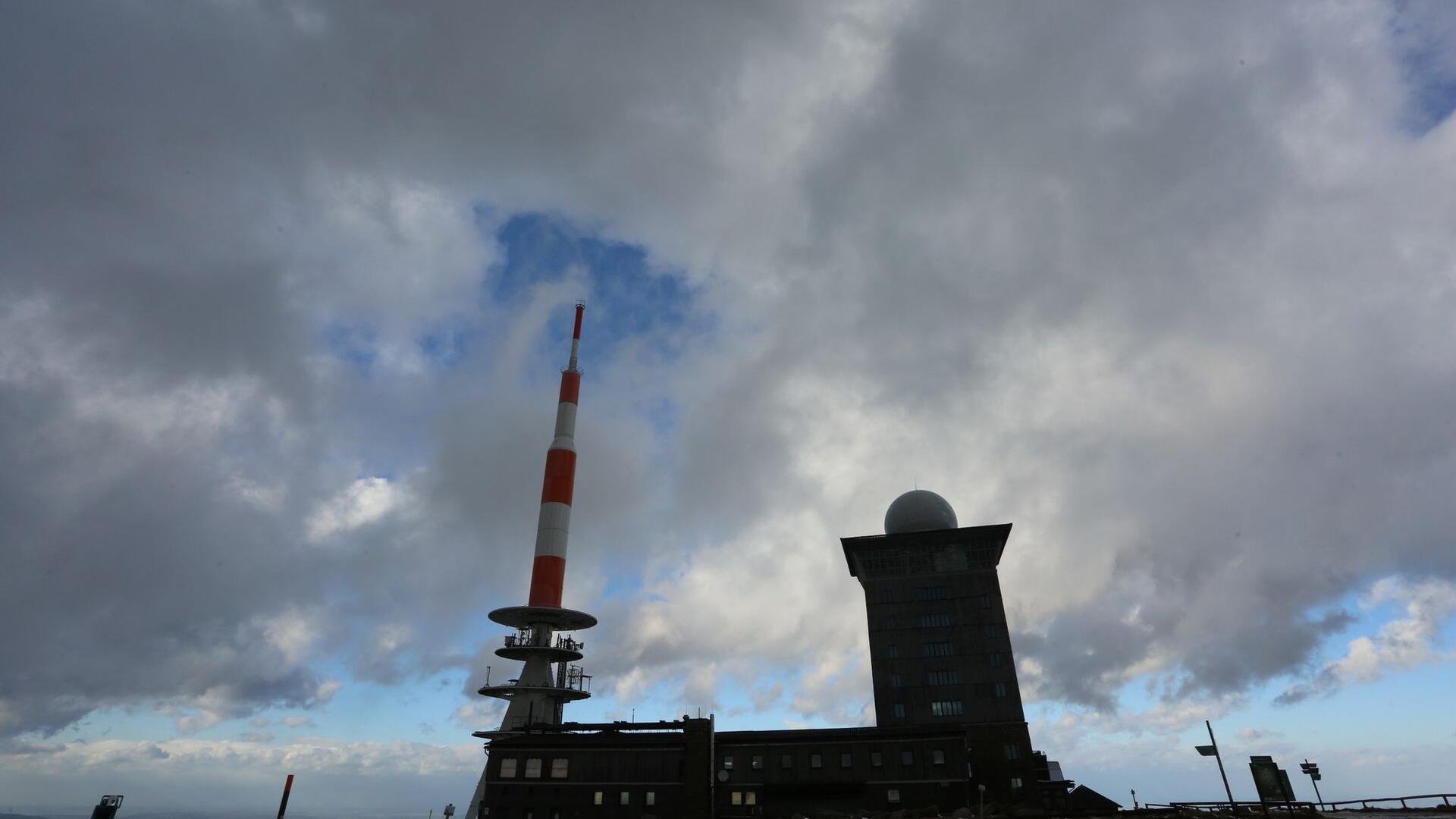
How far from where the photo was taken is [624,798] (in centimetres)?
5250

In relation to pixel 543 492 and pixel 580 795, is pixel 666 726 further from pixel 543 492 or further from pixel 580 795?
pixel 543 492

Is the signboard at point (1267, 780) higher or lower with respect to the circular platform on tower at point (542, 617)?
lower

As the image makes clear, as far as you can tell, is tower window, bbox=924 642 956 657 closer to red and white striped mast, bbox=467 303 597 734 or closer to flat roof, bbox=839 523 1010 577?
flat roof, bbox=839 523 1010 577

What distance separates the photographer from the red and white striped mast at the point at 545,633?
6425cm

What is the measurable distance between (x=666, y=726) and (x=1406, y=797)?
150 ft

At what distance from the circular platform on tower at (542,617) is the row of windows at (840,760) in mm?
18098

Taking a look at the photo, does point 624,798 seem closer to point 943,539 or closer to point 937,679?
point 937,679

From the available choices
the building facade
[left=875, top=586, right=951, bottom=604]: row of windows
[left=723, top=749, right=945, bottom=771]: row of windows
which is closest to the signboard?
the building facade

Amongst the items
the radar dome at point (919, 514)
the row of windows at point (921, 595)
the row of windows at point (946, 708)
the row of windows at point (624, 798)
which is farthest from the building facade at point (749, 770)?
the radar dome at point (919, 514)

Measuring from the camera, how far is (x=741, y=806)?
181ft

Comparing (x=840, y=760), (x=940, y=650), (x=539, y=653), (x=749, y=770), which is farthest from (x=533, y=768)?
(x=940, y=650)

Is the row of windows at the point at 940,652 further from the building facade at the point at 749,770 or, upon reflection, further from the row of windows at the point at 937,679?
the building facade at the point at 749,770

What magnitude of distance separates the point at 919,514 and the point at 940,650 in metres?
15.1

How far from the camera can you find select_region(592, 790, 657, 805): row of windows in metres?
52.2
